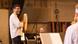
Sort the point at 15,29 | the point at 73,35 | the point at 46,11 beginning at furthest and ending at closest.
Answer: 1. the point at 46,11
2. the point at 15,29
3. the point at 73,35

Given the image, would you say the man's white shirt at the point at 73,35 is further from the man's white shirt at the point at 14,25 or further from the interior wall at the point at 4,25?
the interior wall at the point at 4,25

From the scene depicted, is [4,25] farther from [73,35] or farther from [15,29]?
[73,35]

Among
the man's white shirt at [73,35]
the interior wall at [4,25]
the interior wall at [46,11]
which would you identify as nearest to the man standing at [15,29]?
the man's white shirt at [73,35]

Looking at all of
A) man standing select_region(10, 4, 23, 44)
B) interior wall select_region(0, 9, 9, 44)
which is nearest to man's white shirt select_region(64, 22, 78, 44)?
man standing select_region(10, 4, 23, 44)

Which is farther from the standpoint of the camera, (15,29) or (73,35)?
(15,29)

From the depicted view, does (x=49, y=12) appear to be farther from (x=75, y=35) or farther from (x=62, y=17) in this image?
(x=75, y=35)

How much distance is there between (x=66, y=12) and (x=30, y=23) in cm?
119

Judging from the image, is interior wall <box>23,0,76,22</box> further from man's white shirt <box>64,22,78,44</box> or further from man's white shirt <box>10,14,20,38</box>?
man's white shirt <box>64,22,78,44</box>

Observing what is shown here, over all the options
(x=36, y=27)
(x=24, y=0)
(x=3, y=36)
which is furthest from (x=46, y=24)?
(x=3, y=36)

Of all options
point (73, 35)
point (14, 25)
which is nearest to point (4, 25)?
point (14, 25)

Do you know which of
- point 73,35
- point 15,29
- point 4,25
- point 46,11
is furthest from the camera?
point 46,11

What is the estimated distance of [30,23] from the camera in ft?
23.5

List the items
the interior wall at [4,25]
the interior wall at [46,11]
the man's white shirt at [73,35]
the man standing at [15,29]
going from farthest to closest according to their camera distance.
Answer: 1. the interior wall at [46,11]
2. the interior wall at [4,25]
3. the man standing at [15,29]
4. the man's white shirt at [73,35]

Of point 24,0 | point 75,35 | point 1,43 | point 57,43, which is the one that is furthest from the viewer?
point 24,0
